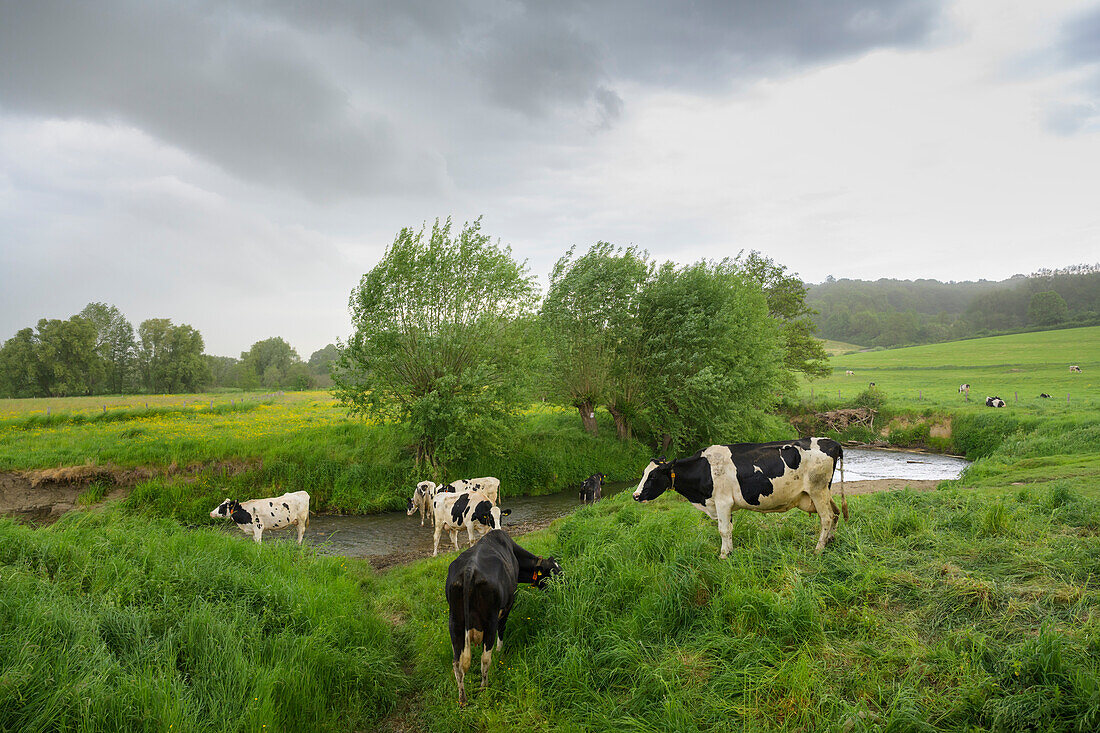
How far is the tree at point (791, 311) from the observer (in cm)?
3366

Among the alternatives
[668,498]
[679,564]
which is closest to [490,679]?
[679,564]

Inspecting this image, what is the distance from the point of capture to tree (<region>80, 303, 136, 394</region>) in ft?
209

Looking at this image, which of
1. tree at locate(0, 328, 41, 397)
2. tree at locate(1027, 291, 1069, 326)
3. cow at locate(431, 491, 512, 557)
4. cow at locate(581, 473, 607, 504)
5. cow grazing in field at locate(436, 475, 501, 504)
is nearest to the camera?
cow at locate(431, 491, 512, 557)

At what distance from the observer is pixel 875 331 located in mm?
108750

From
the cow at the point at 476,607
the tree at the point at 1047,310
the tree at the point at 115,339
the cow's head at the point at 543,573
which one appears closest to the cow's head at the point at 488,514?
the cow's head at the point at 543,573

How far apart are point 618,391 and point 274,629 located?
18.9m

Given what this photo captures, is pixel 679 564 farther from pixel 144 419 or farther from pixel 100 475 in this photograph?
pixel 144 419

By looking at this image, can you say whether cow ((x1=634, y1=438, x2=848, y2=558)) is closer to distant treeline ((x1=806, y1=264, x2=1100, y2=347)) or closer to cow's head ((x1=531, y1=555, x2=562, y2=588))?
cow's head ((x1=531, y1=555, x2=562, y2=588))

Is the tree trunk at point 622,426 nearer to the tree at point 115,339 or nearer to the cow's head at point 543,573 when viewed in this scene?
the cow's head at point 543,573

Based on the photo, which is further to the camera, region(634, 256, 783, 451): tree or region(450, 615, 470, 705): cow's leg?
region(634, 256, 783, 451): tree

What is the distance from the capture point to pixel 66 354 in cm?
5416

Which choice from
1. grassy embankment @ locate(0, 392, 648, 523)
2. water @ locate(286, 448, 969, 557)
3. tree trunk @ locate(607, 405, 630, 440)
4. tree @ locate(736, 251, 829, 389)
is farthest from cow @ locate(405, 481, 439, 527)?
tree @ locate(736, 251, 829, 389)

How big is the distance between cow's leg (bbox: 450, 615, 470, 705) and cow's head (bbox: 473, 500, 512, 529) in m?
4.86

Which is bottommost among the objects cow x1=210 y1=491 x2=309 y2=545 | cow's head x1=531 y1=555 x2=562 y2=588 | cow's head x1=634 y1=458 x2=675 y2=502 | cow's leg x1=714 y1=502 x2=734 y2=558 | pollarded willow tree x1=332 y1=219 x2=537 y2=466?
cow x1=210 y1=491 x2=309 y2=545
